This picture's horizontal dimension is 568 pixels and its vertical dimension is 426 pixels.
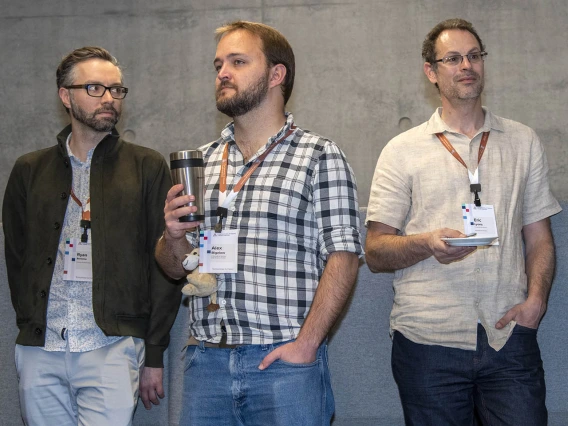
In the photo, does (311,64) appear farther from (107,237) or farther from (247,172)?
(247,172)

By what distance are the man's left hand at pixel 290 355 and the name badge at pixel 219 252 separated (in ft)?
0.93

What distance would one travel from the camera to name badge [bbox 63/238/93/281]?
2.72 metres

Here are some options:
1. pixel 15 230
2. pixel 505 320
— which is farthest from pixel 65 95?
pixel 505 320

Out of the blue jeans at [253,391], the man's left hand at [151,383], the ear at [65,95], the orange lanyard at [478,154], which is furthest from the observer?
the ear at [65,95]

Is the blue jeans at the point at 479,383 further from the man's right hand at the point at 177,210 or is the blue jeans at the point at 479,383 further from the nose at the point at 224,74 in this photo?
the nose at the point at 224,74

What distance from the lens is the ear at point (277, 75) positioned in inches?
100

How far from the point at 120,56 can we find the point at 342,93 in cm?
150

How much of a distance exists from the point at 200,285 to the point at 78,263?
705mm

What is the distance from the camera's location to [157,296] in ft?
9.20

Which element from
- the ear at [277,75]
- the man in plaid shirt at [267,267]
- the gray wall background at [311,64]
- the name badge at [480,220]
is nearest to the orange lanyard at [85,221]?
the man in plaid shirt at [267,267]

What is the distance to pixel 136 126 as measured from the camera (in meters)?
4.90

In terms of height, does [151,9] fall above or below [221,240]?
above

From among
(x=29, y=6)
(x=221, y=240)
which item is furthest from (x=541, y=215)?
(x=29, y=6)

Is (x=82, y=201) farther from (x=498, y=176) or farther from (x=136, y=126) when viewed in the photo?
(x=136, y=126)
